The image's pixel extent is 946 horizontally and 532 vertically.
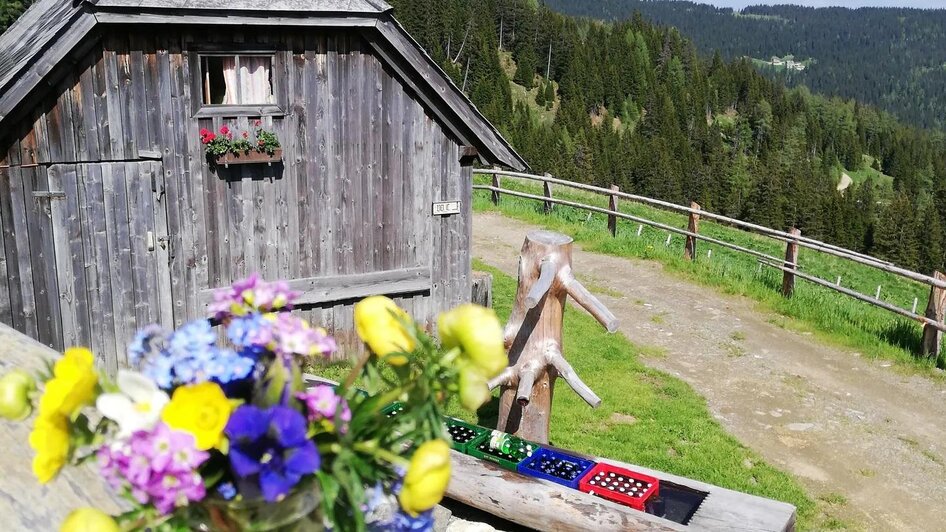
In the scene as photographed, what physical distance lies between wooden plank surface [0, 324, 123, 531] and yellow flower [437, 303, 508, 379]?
1.15 metres

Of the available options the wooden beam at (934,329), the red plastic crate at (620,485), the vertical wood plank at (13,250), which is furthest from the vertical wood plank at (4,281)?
the wooden beam at (934,329)

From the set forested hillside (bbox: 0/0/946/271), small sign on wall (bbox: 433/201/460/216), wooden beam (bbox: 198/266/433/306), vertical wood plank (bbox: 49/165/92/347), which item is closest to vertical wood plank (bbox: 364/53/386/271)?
wooden beam (bbox: 198/266/433/306)

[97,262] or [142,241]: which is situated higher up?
[142,241]

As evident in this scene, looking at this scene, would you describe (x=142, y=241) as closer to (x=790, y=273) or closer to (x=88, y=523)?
(x=88, y=523)

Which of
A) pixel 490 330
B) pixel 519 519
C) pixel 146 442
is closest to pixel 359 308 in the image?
pixel 490 330

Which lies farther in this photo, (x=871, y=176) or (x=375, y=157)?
(x=871, y=176)

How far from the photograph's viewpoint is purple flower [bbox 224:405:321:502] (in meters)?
1.51

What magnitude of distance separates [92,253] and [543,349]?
4.57 metres

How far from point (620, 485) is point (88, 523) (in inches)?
151

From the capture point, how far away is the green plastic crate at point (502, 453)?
5523 millimetres

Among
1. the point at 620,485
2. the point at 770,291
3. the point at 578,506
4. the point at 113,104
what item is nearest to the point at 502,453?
the point at 620,485

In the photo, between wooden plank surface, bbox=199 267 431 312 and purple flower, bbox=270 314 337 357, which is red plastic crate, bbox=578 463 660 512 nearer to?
purple flower, bbox=270 314 337 357

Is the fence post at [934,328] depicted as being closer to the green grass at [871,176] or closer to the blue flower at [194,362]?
the blue flower at [194,362]

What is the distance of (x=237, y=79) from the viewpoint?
888 centimetres
